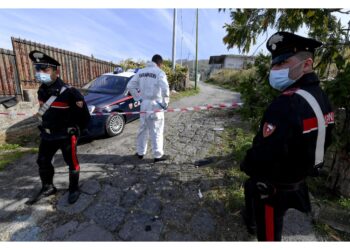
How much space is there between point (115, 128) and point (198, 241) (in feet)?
13.0

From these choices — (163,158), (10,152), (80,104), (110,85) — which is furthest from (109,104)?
(80,104)

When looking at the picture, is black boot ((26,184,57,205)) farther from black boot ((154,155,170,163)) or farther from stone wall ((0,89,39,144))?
stone wall ((0,89,39,144))

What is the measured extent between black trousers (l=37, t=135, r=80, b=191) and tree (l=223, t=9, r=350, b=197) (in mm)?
2768

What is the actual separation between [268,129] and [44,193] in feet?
10.0

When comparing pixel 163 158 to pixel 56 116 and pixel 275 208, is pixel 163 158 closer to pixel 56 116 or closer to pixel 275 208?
pixel 56 116

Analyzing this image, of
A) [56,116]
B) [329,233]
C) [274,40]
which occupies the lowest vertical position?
[329,233]

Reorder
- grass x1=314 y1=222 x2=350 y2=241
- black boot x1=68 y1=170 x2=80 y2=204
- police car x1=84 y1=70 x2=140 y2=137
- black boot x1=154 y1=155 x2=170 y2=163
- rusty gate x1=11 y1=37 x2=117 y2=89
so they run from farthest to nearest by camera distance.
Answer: rusty gate x1=11 y1=37 x2=117 y2=89, police car x1=84 y1=70 x2=140 y2=137, black boot x1=154 y1=155 x2=170 y2=163, black boot x1=68 y1=170 x2=80 y2=204, grass x1=314 y1=222 x2=350 y2=241

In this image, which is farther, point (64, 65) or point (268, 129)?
point (64, 65)

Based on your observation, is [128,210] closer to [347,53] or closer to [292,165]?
[292,165]

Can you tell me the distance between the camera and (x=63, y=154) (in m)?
2.89

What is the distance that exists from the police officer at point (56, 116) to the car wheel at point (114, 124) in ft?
8.01

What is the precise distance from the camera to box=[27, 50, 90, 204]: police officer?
273 cm

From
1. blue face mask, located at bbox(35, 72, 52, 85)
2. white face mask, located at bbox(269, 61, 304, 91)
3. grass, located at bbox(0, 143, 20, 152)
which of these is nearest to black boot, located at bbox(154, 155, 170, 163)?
blue face mask, located at bbox(35, 72, 52, 85)
